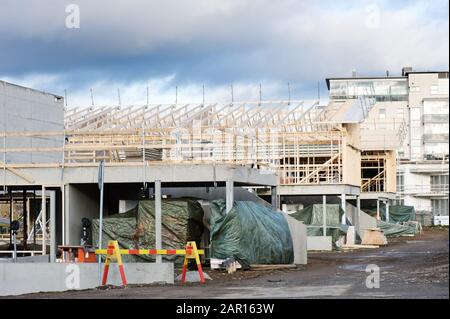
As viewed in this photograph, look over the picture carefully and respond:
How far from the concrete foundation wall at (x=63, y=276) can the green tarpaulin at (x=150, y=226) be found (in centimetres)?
488

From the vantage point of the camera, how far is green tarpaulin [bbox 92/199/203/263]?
26422 mm

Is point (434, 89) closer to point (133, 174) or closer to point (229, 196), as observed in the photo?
point (229, 196)

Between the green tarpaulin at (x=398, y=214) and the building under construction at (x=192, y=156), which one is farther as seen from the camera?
the green tarpaulin at (x=398, y=214)

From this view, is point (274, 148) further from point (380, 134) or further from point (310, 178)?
point (380, 134)

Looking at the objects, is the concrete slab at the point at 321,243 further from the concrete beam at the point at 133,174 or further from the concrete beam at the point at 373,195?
the concrete beam at the point at 373,195

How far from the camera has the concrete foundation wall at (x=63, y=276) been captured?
2069 cm

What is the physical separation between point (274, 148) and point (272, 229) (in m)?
19.9

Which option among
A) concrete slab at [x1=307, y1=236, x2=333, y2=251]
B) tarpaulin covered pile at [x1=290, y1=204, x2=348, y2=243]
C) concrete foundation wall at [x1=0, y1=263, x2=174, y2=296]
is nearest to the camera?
concrete foundation wall at [x1=0, y1=263, x2=174, y2=296]

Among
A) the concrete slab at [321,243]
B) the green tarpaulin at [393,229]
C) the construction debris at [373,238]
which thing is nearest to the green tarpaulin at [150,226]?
the concrete slab at [321,243]

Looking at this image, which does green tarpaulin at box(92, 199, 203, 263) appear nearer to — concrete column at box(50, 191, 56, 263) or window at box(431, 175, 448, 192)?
concrete column at box(50, 191, 56, 263)

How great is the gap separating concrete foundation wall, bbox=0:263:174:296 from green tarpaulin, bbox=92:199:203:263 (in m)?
→ 4.88

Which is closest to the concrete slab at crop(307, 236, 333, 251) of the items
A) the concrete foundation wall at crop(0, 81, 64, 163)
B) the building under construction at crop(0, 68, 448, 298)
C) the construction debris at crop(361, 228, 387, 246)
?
the building under construction at crop(0, 68, 448, 298)

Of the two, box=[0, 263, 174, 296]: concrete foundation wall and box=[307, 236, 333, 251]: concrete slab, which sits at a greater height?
box=[0, 263, 174, 296]: concrete foundation wall
